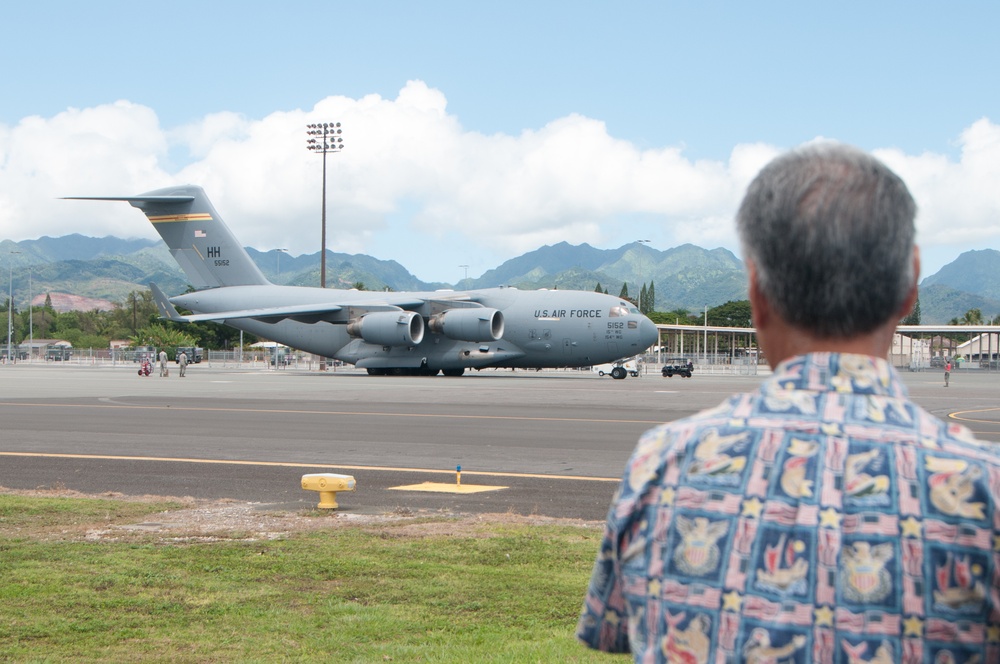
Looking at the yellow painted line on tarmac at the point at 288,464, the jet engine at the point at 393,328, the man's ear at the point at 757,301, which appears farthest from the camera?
the jet engine at the point at 393,328

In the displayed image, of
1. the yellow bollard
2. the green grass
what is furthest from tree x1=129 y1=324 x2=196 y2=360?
the green grass

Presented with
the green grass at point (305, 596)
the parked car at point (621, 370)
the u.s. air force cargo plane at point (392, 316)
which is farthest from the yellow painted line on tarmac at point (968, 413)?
the parked car at point (621, 370)

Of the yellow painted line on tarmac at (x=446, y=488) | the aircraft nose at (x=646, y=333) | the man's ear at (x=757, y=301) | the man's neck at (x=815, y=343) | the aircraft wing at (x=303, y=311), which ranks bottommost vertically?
the yellow painted line on tarmac at (x=446, y=488)

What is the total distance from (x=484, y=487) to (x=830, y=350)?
10033mm

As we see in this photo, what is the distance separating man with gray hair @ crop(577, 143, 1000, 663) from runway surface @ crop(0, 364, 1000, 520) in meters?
8.05

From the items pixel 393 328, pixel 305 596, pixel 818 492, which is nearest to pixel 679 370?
pixel 393 328

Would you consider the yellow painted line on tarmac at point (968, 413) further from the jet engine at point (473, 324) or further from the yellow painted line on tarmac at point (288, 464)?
the jet engine at point (473, 324)

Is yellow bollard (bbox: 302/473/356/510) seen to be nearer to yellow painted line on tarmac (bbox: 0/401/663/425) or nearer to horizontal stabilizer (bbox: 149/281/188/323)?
yellow painted line on tarmac (bbox: 0/401/663/425)

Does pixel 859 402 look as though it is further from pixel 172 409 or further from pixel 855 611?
pixel 172 409

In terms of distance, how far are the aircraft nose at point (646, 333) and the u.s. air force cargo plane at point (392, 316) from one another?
0.04 m

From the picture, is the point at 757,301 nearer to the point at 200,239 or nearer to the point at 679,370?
the point at 200,239

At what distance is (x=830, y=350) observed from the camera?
76.2 inches

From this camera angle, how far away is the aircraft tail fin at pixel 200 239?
50844mm

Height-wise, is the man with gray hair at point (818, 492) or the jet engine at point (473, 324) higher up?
the jet engine at point (473, 324)
